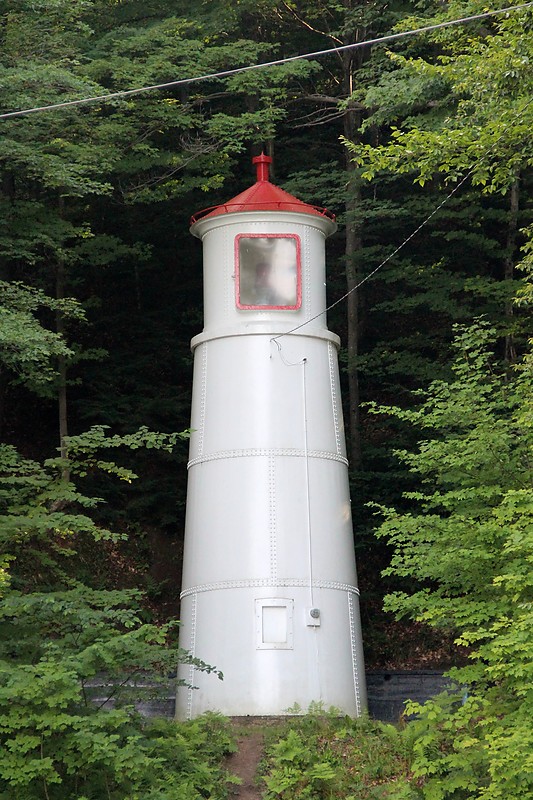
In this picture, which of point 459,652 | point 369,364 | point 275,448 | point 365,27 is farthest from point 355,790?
point 365,27

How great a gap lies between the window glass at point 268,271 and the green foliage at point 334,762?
5.86m

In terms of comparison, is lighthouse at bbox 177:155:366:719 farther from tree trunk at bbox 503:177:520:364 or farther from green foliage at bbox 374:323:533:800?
tree trunk at bbox 503:177:520:364

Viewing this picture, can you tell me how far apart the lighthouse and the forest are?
3.43 ft

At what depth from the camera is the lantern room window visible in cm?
1870

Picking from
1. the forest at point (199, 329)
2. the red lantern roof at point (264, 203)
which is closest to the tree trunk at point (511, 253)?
the forest at point (199, 329)

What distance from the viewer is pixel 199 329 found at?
88.9 ft

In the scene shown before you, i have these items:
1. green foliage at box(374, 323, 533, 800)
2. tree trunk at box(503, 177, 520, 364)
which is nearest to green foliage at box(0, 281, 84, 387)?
green foliage at box(374, 323, 533, 800)

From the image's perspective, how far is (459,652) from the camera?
2116 centimetres

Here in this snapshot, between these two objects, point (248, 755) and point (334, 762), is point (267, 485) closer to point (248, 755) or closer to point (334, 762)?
point (248, 755)

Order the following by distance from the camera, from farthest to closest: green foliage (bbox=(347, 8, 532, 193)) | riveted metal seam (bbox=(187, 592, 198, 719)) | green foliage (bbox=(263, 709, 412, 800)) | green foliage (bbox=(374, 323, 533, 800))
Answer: riveted metal seam (bbox=(187, 592, 198, 719))
green foliage (bbox=(347, 8, 532, 193))
green foliage (bbox=(263, 709, 412, 800))
green foliage (bbox=(374, 323, 533, 800))

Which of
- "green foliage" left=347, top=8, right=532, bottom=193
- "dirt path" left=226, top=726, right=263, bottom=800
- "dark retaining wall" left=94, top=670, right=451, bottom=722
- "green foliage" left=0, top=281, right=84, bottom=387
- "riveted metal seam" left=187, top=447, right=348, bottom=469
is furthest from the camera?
"dark retaining wall" left=94, top=670, right=451, bottom=722

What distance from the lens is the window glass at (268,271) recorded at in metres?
18.7

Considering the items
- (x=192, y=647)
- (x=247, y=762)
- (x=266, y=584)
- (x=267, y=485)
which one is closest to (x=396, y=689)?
(x=266, y=584)

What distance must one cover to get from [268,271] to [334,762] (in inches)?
276
